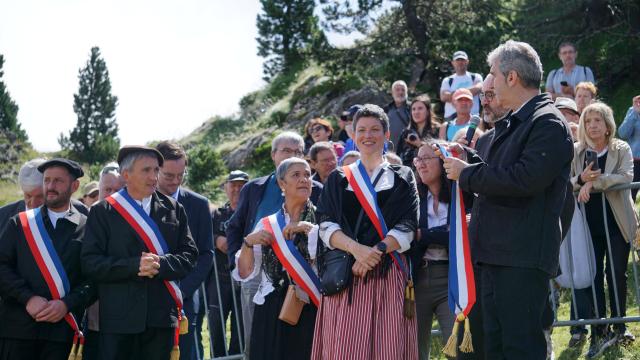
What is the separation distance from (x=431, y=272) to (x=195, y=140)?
24743 mm

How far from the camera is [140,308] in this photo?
5383mm

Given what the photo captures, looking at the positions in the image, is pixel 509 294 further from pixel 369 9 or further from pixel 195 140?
pixel 195 140

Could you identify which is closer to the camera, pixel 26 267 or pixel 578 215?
pixel 26 267

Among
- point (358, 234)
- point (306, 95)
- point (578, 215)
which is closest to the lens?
point (358, 234)

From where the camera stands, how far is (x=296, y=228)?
5652 millimetres

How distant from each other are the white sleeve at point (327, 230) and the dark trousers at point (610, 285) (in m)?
2.85

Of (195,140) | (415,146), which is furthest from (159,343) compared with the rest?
(195,140)

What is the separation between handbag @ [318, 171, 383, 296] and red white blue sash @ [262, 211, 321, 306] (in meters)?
0.37

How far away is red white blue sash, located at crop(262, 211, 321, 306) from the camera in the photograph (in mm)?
5625

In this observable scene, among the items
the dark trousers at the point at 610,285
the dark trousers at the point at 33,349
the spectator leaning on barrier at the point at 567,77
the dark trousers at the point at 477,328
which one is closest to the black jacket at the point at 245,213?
the dark trousers at the point at 33,349

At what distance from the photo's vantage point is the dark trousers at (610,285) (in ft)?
22.6

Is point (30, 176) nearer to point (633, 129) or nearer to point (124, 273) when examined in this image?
point (124, 273)

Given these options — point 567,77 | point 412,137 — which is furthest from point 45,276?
point 567,77

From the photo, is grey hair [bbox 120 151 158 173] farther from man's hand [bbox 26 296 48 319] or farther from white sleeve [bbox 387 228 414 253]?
white sleeve [bbox 387 228 414 253]
